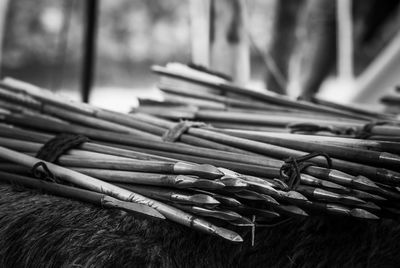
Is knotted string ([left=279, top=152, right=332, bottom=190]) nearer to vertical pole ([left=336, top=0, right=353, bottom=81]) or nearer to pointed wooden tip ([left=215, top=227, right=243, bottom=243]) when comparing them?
pointed wooden tip ([left=215, top=227, right=243, bottom=243])

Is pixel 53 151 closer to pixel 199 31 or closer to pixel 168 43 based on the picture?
pixel 199 31

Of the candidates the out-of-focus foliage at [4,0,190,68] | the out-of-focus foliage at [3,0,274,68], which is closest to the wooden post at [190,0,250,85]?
the out-of-focus foliage at [3,0,274,68]

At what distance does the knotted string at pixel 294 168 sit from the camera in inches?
46.8

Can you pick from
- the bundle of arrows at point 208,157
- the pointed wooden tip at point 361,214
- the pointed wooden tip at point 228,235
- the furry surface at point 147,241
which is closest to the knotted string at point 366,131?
the bundle of arrows at point 208,157

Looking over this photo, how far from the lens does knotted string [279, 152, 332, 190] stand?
1.19 meters

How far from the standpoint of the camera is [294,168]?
47.7 inches

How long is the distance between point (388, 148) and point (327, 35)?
11.3ft

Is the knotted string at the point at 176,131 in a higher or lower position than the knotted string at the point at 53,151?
higher

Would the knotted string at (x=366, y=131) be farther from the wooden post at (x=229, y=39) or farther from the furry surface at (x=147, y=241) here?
the wooden post at (x=229, y=39)

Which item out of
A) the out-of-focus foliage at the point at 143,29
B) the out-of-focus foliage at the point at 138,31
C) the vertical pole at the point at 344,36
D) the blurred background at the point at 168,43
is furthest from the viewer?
the out-of-focus foliage at the point at 138,31

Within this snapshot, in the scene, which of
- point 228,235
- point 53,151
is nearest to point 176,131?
point 53,151

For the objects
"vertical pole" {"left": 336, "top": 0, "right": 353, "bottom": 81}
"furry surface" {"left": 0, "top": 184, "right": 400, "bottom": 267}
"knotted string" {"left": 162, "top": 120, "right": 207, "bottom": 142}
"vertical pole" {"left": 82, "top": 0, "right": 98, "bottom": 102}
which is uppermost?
"vertical pole" {"left": 336, "top": 0, "right": 353, "bottom": 81}

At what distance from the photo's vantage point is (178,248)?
1181 mm

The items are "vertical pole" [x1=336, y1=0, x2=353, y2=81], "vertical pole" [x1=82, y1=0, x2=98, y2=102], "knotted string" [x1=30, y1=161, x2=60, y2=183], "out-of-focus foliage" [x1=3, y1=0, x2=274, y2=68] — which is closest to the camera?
"knotted string" [x1=30, y1=161, x2=60, y2=183]
